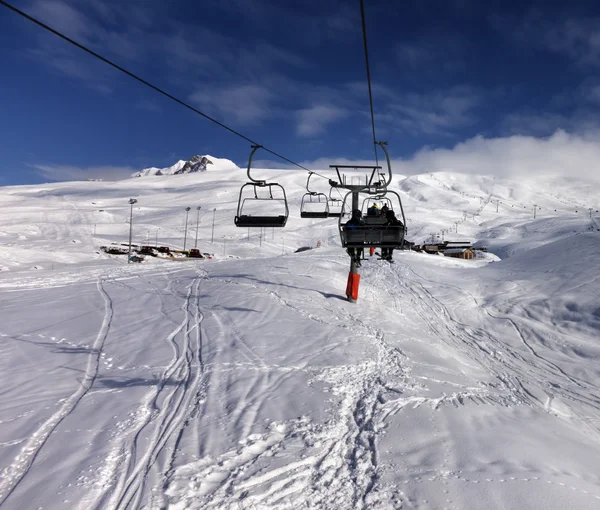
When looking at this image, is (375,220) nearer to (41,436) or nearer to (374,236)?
(374,236)

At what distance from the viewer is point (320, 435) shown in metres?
5.95

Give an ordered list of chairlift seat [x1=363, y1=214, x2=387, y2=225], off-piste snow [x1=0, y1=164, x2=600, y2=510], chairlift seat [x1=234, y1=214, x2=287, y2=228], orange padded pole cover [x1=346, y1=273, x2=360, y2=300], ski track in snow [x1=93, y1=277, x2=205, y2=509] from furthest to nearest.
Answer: orange padded pole cover [x1=346, y1=273, x2=360, y2=300], chairlift seat [x1=363, y1=214, x2=387, y2=225], chairlift seat [x1=234, y1=214, x2=287, y2=228], off-piste snow [x1=0, y1=164, x2=600, y2=510], ski track in snow [x1=93, y1=277, x2=205, y2=509]

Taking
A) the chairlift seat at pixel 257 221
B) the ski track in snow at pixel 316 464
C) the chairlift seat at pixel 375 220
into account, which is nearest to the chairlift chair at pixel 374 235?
the chairlift seat at pixel 375 220

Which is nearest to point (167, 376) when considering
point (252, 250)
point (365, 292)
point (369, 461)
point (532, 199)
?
point (369, 461)

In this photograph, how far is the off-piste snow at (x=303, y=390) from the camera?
15.5ft

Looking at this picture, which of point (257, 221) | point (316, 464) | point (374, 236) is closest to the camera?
point (316, 464)

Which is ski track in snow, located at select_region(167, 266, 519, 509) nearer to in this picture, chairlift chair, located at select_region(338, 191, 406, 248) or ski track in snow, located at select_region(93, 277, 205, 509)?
ski track in snow, located at select_region(93, 277, 205, 509)

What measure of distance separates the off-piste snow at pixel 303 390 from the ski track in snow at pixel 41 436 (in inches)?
1.3

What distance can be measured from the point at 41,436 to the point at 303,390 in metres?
4.05

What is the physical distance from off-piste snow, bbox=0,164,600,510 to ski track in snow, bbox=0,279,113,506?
1.3 inches

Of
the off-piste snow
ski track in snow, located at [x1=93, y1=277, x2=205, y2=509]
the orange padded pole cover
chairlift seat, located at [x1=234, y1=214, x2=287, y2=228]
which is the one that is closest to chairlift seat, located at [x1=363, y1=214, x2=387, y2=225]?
chairlift seat, located at [x1=234, y1=214, x2=287, y2=228]

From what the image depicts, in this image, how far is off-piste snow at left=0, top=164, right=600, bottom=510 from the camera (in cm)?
471

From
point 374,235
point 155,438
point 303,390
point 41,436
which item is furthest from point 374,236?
point 41,436

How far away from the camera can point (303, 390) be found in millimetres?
7734
